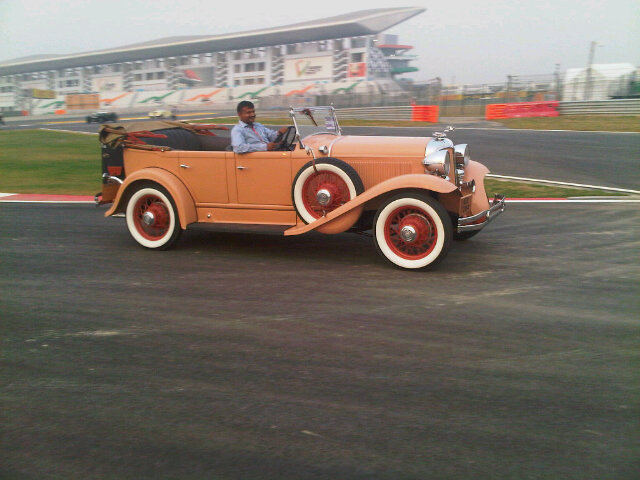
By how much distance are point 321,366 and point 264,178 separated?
3.11 metres

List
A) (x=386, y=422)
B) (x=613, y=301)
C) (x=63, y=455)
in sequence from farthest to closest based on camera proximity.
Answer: (x=613, y=301) < (x=386, y=422) < (x=63, y=455)

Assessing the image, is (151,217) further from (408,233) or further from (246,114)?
(408,233)

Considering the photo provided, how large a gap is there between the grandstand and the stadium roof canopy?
0.16 meters

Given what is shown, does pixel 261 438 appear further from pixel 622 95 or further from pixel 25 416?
Result: pixel 622 95

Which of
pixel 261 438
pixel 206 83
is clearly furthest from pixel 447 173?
pixel 206 83

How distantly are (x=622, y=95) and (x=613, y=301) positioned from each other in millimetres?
30051

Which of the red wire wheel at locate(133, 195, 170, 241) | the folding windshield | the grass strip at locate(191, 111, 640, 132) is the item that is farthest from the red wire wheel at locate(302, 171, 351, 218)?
the grass strip at locate(191, 111, 640, 132)

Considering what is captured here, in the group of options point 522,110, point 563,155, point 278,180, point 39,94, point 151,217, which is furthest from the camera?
point 39,94

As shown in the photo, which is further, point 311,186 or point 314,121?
point 314,121

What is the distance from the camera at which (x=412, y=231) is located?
210 inches

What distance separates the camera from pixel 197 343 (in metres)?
3.79

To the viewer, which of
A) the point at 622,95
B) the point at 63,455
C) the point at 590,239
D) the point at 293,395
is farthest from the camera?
the point at 622,95

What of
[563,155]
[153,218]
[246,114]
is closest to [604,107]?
[563,155]

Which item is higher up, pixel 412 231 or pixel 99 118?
pixel 99 118
